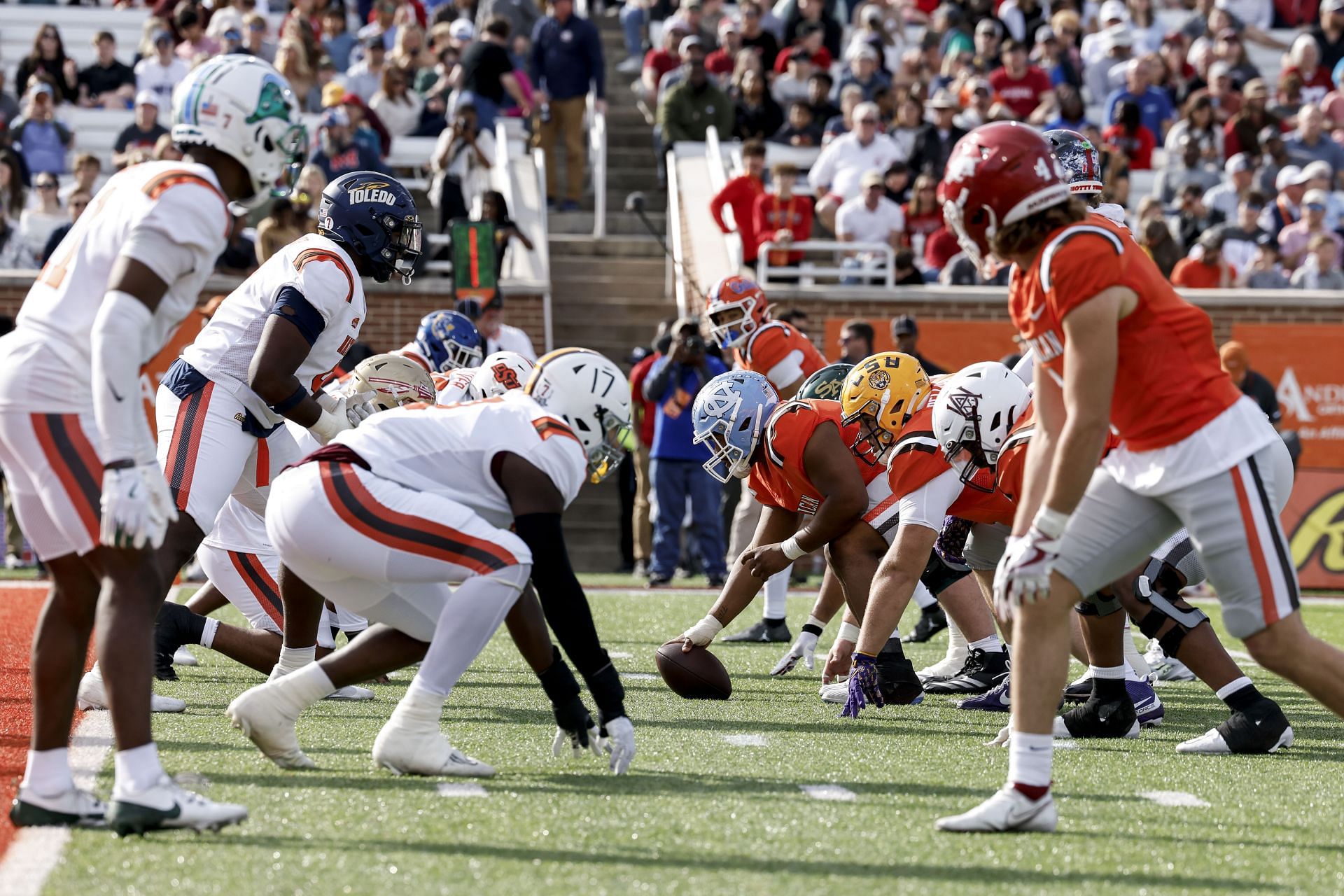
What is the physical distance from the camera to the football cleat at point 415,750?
16.1 ft

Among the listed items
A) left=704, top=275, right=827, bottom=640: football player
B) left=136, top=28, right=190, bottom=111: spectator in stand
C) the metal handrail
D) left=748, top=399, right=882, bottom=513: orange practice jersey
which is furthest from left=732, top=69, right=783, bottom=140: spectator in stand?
left=748, top=399, right=882, bottom=513: orange practice jersey

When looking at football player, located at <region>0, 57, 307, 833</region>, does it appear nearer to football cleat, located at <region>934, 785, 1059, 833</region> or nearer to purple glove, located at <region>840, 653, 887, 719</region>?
football cleat, located at <region>934, 785, 1059, 833</region>

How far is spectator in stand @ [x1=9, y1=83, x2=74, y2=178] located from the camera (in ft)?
54.0

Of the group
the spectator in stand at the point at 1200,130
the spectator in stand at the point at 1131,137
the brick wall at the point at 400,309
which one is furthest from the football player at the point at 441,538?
the spectator in stand at the point at 1131,137

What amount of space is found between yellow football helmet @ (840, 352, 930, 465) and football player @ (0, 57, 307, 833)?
344 centimetres

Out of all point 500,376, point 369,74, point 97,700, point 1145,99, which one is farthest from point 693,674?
point 1145,99

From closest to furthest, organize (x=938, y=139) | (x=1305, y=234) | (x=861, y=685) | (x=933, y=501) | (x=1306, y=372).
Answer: (x=861, y=685), (x=933, y=501), (x=1306, y=372), (x=1305, y=234), (x=938, y=139)

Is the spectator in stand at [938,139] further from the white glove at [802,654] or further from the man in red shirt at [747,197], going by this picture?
the white glove at [802,654]

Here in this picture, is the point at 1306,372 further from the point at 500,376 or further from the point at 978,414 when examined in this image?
the point at 500,376

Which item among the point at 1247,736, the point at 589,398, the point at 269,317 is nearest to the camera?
the point at 589,398

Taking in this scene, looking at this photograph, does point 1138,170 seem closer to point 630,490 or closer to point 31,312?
point 630,490

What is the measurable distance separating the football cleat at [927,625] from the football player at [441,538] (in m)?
4.97

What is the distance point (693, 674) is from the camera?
704 centimetres

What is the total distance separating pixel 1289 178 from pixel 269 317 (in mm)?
12935
